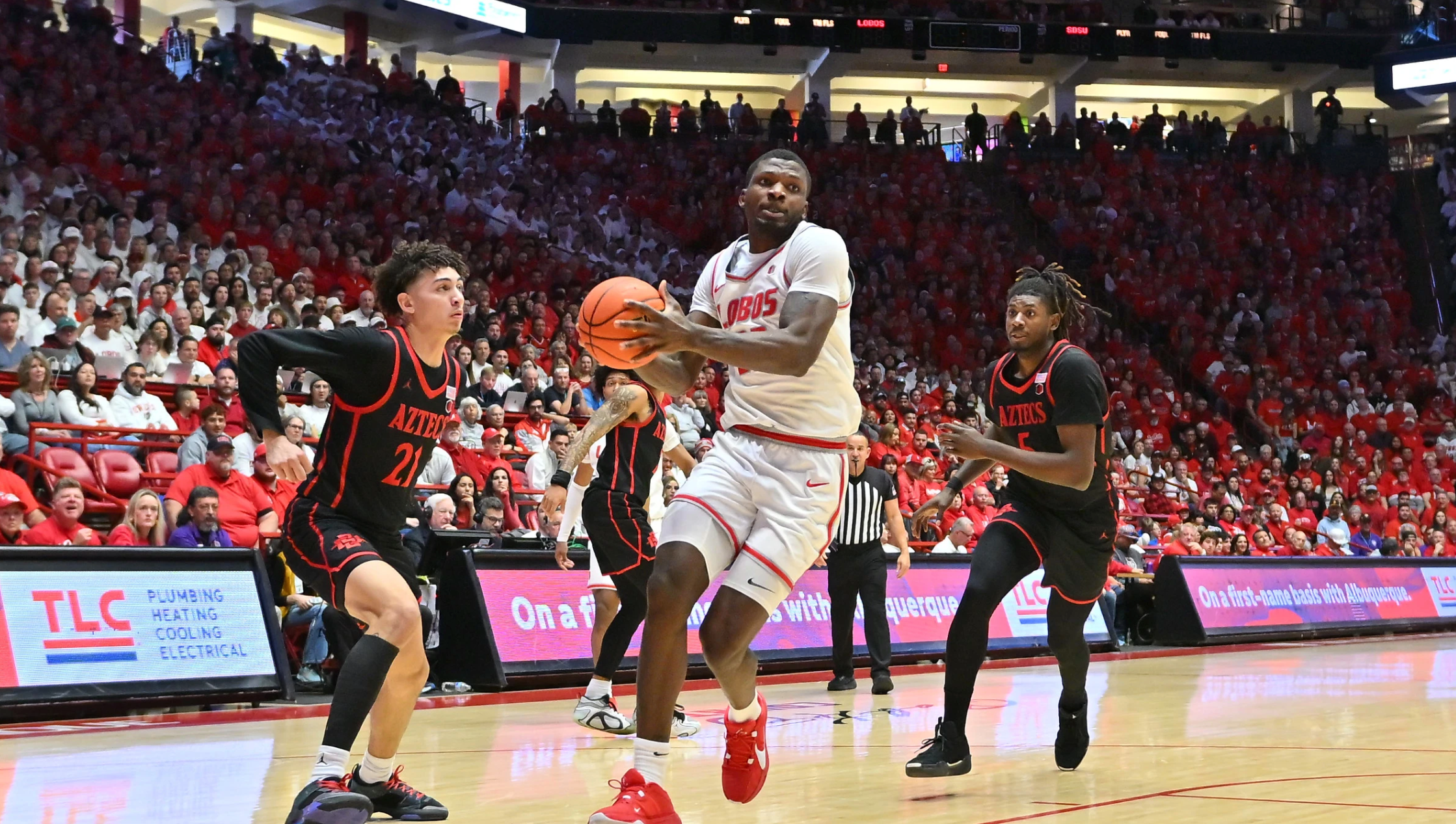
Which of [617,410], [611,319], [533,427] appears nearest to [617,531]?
[617,410]

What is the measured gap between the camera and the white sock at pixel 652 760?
4.09 meters

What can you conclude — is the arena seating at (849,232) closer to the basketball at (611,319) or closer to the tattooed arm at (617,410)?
the tattooed arm at (617,410)

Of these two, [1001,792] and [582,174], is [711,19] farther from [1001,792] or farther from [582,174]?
[1001,792]

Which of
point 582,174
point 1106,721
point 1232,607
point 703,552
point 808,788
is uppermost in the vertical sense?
point 582,174

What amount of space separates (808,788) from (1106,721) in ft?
10.8

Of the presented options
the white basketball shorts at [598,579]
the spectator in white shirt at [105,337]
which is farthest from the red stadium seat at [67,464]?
the white basketball shorts at [598,579]

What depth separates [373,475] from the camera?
15.7 feet

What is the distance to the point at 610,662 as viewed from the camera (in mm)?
7746

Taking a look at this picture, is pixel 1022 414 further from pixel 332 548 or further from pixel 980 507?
pixel 980 507

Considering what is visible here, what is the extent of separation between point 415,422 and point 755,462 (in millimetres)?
1204

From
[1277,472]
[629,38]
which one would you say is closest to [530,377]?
[1277,472]

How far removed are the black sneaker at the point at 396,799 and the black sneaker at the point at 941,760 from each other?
1.85 m

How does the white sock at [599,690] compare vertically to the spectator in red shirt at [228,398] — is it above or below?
below

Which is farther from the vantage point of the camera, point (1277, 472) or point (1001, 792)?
point (1277, 472)
